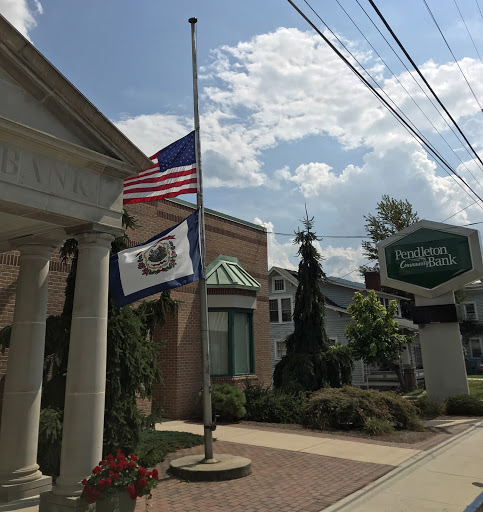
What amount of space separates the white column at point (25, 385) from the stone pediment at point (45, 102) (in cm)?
199

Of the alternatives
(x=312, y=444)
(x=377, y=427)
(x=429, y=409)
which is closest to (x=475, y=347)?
(x=429, y=409)

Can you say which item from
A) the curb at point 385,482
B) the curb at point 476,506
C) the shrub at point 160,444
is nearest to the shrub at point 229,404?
the shrub at point 160,444

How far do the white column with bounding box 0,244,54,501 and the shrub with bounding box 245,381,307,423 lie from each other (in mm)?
8091

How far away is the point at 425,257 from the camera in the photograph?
61.8 ft

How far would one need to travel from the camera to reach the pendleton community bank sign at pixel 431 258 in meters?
17.8

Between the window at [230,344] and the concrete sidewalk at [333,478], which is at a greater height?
the window at [230,344]

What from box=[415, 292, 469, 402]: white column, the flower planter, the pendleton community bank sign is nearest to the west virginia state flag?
the flower planter

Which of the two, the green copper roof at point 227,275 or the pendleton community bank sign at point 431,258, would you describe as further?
the pendleton community bank sign at point 431,258

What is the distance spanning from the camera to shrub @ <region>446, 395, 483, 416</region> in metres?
15.5

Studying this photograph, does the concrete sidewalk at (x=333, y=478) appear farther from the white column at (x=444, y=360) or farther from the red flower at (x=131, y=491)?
the white column at (x=444, y=360)

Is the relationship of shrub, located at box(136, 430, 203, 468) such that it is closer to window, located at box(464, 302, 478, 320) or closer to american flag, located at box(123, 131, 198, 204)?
american flag, located at box(123, 131, 198, 204)

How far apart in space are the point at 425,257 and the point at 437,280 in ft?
3.76

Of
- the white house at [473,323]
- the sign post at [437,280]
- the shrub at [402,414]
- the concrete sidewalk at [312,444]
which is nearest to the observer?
the concrete sidewalk at [312,444]

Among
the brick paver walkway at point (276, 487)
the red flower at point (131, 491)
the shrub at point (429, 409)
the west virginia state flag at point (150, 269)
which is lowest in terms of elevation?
the brick paver walkway at point (276, 487)
